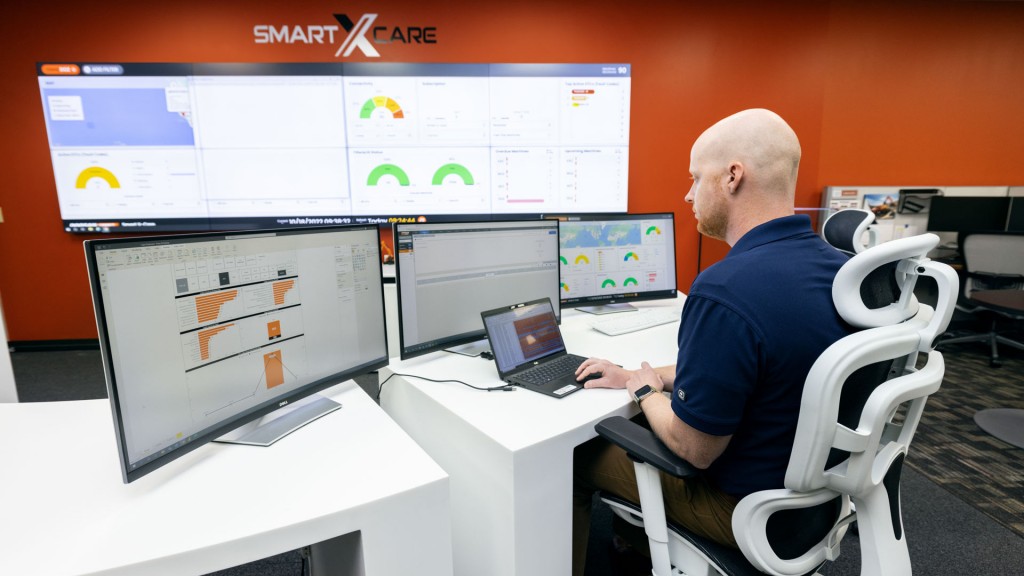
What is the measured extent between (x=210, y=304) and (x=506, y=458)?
2.25 feet

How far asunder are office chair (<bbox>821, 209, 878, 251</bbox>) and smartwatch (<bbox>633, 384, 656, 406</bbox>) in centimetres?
242

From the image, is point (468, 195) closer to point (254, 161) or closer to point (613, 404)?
point (254, 161)

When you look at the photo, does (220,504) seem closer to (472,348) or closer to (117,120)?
(472,348)

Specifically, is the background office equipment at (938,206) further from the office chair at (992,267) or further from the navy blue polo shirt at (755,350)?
the navy blue polo shirt at (755,350)

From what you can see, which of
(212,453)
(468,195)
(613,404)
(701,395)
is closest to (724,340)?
(701,395)

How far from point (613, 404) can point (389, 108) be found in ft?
10.5

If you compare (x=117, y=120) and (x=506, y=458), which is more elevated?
(x=117, y=120)

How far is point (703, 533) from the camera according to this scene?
3.56ft

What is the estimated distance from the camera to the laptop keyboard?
1.39 meters

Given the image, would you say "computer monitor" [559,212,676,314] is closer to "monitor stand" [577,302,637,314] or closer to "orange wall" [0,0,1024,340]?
"monitor stand" [577,302,637,314]

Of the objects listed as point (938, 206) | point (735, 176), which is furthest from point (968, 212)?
point (735, 176)

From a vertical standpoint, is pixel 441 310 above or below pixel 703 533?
above

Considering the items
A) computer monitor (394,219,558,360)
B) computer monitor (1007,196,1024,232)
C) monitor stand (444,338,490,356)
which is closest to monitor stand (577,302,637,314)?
computer monitor (394,219,558,360)

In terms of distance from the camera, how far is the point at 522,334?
152cm
